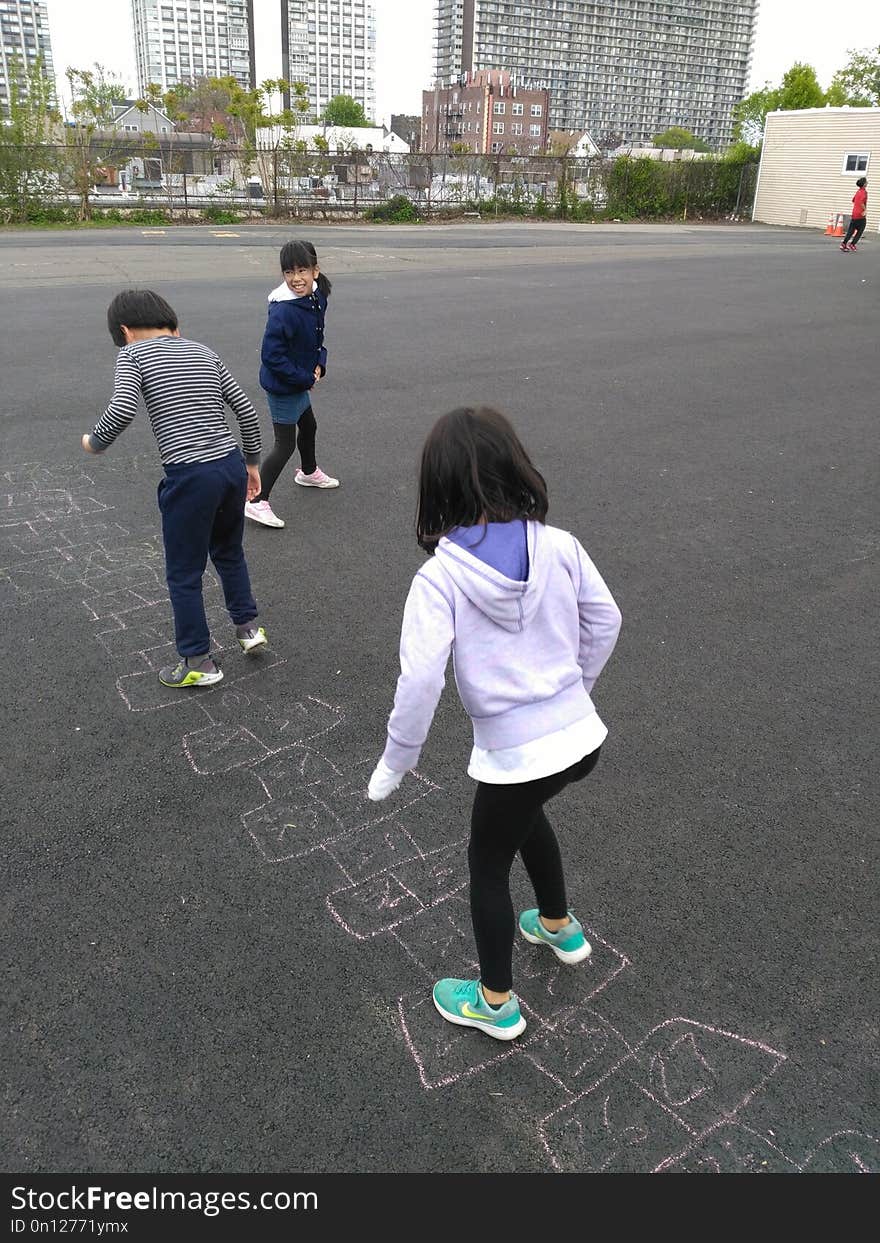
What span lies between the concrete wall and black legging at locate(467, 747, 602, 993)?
36925 mm

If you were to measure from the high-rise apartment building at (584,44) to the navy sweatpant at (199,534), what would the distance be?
19883 centimetres

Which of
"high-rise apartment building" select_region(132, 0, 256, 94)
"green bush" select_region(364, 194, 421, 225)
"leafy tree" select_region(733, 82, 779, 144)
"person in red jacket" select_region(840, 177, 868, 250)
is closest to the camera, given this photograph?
"person in red jacket" select_region(840, 177, 868, 250)

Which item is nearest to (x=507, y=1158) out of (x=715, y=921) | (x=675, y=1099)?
(x=675, y=1099)

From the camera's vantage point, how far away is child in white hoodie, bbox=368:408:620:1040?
6.47 ft

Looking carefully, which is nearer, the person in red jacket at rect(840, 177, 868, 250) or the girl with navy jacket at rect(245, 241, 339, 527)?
the girl with navy jacket at rect(245, 241, 339, 527)

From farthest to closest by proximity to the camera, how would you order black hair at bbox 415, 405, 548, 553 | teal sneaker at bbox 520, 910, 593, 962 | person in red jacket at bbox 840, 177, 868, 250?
person in red jacket at bbox 840, 177, 868, 250 < teal sneaker at bbox 520, 910, 593, 962 < black hair at bbox 415, 405, 548, 553

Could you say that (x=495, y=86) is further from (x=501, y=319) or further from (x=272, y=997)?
(x=272, y=997)

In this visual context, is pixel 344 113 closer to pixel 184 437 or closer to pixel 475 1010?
pixel 184 437

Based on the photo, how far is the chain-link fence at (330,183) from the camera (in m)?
27.4

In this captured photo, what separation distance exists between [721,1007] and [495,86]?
14288cm

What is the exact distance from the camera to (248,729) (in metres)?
3.74

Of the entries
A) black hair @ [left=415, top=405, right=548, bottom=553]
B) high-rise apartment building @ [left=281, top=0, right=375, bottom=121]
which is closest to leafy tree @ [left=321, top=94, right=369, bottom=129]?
high-rise apartment building @ [left=281, top=0, right=375, bottom=121]

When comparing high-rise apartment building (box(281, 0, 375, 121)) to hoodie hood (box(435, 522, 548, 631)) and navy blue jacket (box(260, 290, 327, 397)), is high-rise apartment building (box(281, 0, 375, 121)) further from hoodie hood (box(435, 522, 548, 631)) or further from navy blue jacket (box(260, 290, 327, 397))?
A: hoodie hood (box(435, 522, 548, 631))

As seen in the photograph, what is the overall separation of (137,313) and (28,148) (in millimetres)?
28542
